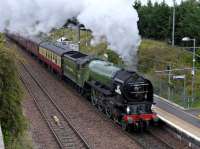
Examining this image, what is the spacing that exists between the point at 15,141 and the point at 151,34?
3436 centimetres

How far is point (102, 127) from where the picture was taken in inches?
809

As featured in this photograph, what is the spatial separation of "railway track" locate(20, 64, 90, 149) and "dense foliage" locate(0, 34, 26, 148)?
2365 mm

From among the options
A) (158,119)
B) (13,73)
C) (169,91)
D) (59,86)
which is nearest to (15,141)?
(13,73)

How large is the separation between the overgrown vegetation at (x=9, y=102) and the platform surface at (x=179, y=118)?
7237 mm

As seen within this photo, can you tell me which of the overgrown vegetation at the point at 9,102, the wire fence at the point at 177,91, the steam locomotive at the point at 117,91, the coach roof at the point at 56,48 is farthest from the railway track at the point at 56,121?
the wire fence at the point at 177,91

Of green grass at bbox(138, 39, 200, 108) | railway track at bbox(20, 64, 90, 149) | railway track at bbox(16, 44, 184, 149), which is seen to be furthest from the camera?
green grass at bbox(138, 39, 200, 108)

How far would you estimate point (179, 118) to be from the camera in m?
21.5

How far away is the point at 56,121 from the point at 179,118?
6.30m

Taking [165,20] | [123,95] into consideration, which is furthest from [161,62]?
[123,95]

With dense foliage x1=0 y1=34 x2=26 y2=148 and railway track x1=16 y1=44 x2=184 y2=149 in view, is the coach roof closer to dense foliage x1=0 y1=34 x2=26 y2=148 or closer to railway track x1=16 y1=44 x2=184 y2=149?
railway track x1=16 y1=44 x2=184 y2=149

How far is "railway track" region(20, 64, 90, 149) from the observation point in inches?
705

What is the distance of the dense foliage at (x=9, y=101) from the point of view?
1547cm

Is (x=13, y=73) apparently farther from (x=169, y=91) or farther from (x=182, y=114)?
(x=169, y=91)

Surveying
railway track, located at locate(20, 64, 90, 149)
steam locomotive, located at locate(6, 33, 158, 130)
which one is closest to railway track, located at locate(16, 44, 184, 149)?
steam locomotive, located at locate(6, 33, 158, 130)
